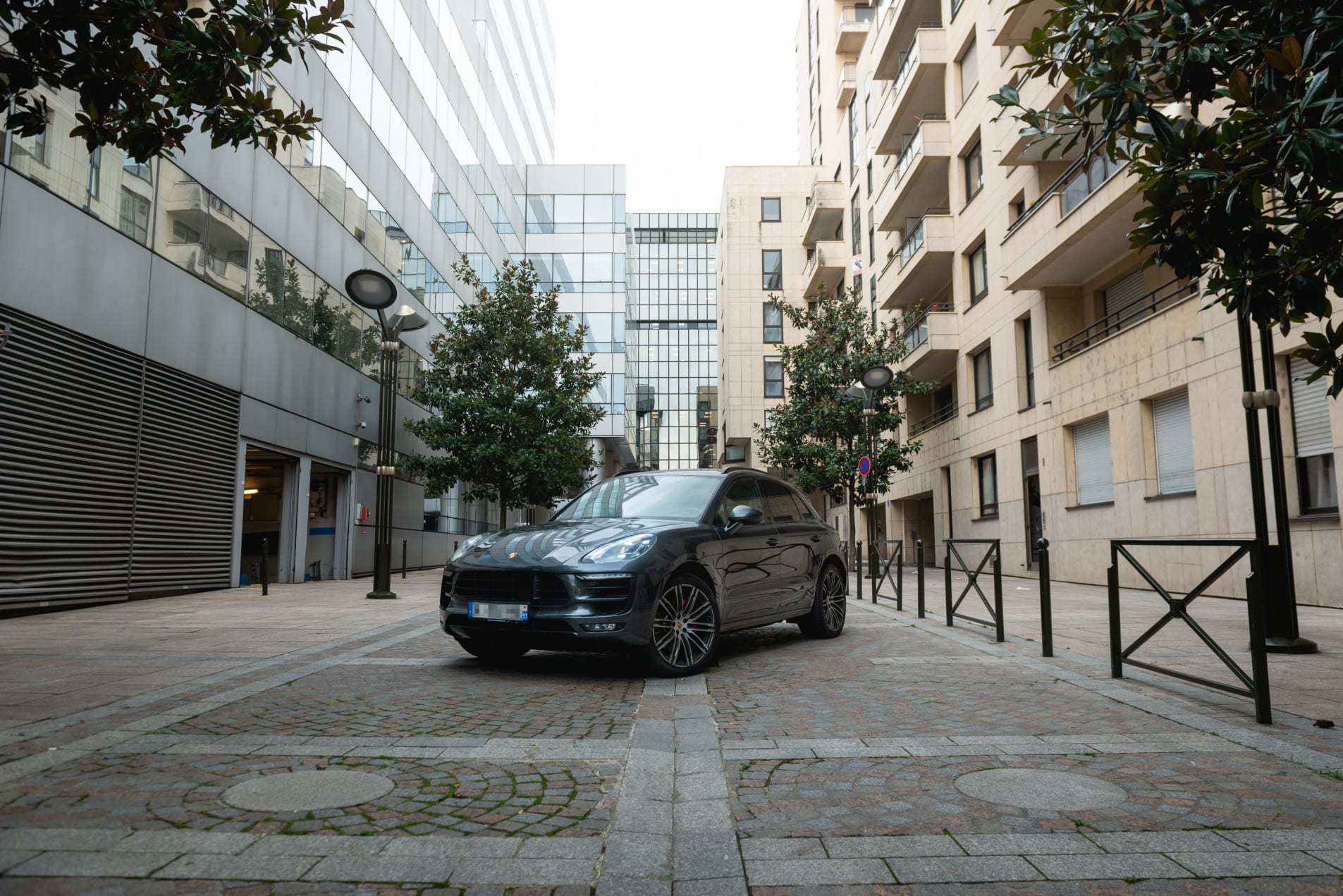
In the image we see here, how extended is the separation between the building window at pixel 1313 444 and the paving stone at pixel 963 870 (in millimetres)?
11987

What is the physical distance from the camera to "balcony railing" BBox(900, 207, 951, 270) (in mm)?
26578

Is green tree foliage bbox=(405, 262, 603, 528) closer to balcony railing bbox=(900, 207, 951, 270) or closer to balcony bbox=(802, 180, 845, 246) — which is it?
balcony railing bbox=(900, 207, 951, 270)

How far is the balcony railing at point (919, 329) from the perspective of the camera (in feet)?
87.1

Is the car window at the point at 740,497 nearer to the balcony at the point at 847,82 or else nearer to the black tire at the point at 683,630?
the black tire at the point at 683,630

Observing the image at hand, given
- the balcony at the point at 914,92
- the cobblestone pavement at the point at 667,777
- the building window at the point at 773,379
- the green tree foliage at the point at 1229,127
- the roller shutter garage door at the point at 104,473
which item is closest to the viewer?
the cobblestone pavement at the point at 667,777

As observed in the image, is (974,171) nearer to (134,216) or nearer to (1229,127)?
(134,216)

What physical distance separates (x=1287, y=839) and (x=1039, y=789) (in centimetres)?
84

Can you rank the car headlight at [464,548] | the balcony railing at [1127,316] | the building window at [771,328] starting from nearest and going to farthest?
the car headlight at [464,548]
the balcony railing at [1127,316]
the building window at [771,328]

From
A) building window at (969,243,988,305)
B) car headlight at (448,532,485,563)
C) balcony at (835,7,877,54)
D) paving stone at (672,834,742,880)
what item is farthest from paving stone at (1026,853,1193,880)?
balcony at (835,7,877,54)

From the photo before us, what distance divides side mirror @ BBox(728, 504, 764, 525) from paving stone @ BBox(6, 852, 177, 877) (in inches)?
185

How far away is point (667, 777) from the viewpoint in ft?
12.2

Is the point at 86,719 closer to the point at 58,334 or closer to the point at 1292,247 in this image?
the point at 1292,247

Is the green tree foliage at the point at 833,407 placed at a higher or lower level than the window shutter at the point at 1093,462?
higher

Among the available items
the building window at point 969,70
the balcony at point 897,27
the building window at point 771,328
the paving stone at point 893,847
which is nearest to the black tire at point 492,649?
the paving stone at point 893,847
